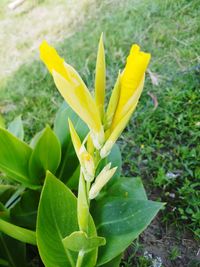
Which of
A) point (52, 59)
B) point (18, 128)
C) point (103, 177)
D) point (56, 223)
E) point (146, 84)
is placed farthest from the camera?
point (146, 84)

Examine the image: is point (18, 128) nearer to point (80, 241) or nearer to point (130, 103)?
point (80, 241)

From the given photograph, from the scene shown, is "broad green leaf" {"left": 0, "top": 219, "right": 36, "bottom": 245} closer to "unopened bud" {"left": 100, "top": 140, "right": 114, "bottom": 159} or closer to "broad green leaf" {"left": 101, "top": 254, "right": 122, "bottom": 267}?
"broad green leaf" {"left": 101, "top": 254, "right": 122, "bottom": 267}

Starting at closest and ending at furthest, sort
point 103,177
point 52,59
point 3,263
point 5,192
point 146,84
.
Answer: point 52,59 < point 103,177 < point 3,263 < point 5,192 < point 146,84

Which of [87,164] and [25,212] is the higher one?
[87,164]

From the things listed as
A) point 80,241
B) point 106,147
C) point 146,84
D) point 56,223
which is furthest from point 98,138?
point 146,84

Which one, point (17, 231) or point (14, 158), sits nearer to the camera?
point (17, 231)

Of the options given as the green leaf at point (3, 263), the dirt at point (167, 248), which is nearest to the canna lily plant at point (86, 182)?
the green leaf at point (3, 263)

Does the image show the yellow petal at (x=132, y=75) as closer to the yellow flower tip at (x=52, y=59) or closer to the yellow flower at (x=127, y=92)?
the yellow flower at (x=127, y=92)
